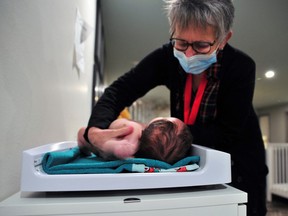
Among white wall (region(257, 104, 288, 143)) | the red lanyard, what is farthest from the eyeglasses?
white wall (region(257, 104, 288, 143))

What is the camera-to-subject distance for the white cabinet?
37 cm

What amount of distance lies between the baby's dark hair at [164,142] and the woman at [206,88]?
0.06 m

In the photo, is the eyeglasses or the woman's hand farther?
the eyeglasses

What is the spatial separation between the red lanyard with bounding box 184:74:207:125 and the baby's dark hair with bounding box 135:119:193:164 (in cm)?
18

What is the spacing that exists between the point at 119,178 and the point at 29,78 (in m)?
0.33

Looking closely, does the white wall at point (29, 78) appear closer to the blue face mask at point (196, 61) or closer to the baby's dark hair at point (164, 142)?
the baby's dark hair at point (164, 142)

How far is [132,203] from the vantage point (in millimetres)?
401

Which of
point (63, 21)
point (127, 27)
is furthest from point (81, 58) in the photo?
point (127, 27)

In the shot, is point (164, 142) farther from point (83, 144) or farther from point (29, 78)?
point (29, 78)

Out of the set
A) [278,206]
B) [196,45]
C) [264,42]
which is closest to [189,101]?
[196,45]

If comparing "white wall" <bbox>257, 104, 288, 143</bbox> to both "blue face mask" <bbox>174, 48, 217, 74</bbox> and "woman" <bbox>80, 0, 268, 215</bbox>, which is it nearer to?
"woman" <bbox>80, 0, 268, 215</bbox>

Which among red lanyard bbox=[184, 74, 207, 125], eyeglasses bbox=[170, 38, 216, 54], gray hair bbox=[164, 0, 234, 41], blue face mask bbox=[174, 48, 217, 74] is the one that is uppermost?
gray hair bbox=[164, 0, 234, 41]

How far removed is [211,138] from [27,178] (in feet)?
1.47

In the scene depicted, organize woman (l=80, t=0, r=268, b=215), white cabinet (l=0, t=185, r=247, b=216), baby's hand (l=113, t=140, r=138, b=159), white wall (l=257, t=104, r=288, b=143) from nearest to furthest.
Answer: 1. white cabinet (l=0, t=185, r=247, b=216)
2. baby's hand (l=113, t=140, r=138, b=159)
3. woman (l=80, t=0, r=268, b=215)
4. white wall (l=257, t=104, r=288, b=143)
